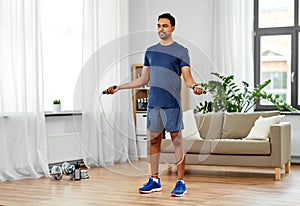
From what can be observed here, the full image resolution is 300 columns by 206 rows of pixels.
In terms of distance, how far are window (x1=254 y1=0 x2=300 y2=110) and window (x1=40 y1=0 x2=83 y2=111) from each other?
7.79ft

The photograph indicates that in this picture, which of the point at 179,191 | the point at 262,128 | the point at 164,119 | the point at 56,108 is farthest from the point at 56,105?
the point at 164,119

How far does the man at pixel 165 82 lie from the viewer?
3881 mm

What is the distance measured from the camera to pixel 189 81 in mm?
4137

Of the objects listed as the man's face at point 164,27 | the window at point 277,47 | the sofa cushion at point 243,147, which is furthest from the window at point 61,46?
the man's face at point 164,27

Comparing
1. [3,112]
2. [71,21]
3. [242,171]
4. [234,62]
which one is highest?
[71,21]

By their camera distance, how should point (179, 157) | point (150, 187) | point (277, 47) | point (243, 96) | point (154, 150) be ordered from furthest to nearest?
1. point (277, 47)
2. point (243, 96)
3. point (150, 187)
4. point (179, 157)
5. point (154, 150)

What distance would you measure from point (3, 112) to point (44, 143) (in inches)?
24.9

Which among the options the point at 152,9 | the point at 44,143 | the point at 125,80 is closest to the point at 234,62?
the point at 152,9

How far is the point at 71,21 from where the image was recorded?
714 centimetres

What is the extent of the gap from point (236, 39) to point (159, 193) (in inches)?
127

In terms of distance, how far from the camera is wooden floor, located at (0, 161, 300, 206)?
4.32m

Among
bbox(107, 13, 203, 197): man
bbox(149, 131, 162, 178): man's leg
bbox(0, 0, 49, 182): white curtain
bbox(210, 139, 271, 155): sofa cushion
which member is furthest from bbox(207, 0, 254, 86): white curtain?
bbox(107, 13, 203, 197): man

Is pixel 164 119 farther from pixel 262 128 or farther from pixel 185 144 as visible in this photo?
pixel 262 128

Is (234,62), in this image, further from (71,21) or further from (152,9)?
(71,21)
